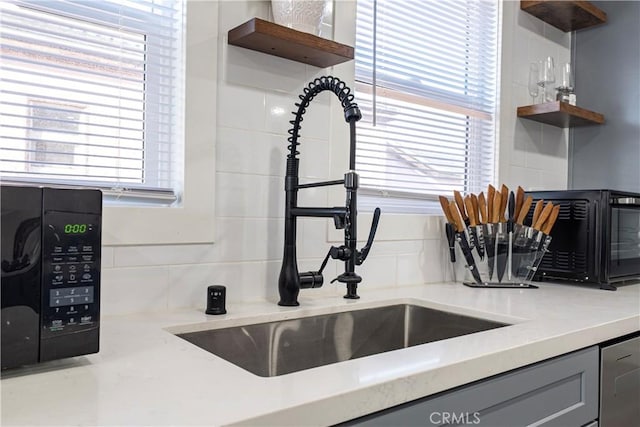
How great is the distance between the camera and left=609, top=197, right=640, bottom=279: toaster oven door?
1793mm

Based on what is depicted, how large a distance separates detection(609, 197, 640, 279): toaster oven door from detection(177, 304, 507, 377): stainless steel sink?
0.76 m

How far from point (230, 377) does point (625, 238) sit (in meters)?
1.66

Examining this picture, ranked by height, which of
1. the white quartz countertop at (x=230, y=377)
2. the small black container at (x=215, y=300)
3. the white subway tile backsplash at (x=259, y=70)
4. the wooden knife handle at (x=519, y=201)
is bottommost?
→ the white quartz countertop at (x=230, y=377)

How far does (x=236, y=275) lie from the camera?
1365 millimetres

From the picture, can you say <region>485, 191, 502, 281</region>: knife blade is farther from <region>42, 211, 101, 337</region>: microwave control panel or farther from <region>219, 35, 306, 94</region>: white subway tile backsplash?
<region>42, 211, 101, 337</region>: microwave control panel

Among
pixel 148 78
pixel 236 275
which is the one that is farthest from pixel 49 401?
pixel 148 78

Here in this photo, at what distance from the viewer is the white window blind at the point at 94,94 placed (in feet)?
3.67

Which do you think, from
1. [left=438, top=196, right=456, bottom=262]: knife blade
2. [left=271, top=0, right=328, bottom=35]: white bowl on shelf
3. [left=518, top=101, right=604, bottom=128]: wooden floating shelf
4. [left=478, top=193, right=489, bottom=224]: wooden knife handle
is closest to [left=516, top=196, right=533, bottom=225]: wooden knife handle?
[left=478, top=193, right=489, bottom=224]: wooden knife handle

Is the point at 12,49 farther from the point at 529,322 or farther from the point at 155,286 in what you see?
the point at 529,322

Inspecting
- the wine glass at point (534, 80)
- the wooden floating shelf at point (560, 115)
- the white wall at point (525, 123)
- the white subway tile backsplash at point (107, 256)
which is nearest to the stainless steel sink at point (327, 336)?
the white subway tile backsplash at point (107, 256)

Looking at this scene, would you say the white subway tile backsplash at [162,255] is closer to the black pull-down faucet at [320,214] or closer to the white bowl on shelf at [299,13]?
the black pull-down faucet at [320,214]

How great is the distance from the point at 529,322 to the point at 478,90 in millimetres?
1212

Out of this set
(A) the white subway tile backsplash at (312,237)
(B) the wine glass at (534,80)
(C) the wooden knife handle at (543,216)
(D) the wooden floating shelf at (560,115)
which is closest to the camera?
(A) the white subway tile backsplash at (312,237)

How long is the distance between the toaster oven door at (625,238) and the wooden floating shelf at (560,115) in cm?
49
